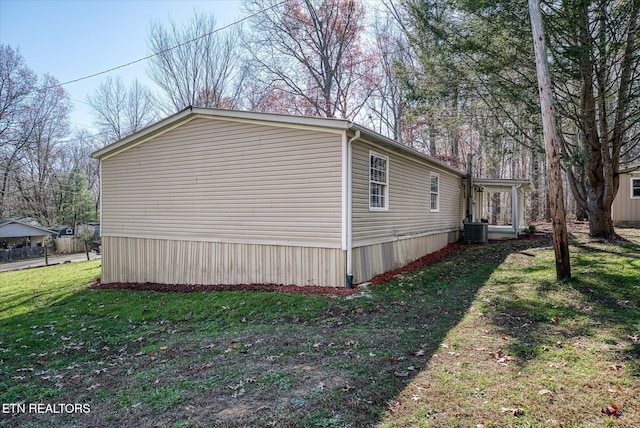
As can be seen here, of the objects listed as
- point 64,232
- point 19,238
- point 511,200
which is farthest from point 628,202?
point 19,238

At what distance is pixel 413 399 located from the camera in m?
3.23

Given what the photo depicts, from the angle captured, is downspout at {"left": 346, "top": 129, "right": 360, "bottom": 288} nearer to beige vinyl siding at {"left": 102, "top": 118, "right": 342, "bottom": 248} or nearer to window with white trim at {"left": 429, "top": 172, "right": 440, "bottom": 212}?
beige vinyl siding at {"left": 102, "top": 118, "right": 342, "bottom": 248}

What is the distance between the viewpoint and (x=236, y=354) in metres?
4.66

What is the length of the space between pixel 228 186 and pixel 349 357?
6.06 meters

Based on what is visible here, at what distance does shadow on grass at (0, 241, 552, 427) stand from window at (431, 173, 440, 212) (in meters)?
5.16

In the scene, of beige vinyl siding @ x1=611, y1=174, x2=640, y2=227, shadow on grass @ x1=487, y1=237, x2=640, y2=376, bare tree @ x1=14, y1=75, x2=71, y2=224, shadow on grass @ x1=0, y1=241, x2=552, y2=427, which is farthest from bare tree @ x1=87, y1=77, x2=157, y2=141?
beige vinyl siding @ x1=611, y1=174, x2=640, y2=227

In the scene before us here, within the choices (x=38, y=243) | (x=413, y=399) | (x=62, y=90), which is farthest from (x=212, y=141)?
(x=38, y=243)

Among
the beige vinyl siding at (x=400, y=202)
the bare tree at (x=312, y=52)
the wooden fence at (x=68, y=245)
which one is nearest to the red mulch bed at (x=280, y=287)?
the beige vinyl siding at (x=400, y=202)

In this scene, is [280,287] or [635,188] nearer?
[280,287]

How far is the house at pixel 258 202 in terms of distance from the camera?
791 centimetres

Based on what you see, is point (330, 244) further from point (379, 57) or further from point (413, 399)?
point (379, 57)

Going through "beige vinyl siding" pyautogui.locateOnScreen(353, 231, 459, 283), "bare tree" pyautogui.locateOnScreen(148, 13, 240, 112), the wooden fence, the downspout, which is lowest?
the wooden fence

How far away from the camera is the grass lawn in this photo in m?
3.08

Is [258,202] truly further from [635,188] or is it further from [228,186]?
[635,188]
